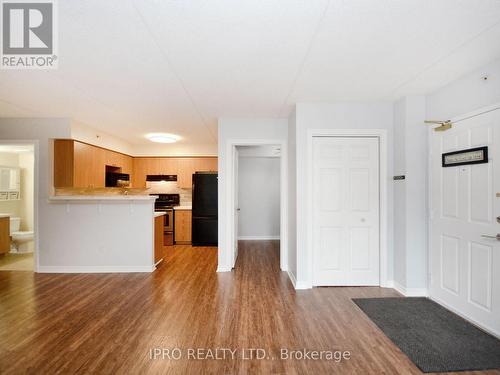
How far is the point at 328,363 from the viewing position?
190 cm

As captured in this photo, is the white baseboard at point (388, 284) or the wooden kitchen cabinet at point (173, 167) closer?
the white baseboard at point (388, 284)

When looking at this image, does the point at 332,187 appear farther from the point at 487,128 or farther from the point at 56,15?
the point at 56,15

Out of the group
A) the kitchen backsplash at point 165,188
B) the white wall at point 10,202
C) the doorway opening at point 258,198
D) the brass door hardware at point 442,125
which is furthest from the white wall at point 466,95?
the white wall at point 10,202

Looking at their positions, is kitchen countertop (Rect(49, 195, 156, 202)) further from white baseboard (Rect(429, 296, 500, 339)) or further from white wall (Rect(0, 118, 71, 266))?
white baseboard (Rect(429, 296, 500, 339))

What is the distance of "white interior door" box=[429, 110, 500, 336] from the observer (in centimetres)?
226

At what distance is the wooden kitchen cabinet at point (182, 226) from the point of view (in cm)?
595

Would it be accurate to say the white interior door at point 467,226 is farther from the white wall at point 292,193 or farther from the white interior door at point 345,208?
the white wall at point 292,193

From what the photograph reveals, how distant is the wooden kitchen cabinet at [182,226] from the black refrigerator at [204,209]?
0.94 feet

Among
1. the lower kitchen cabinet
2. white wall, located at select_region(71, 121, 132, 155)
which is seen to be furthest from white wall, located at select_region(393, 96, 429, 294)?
the lower kitchen cabinet

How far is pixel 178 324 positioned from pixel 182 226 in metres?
3.68

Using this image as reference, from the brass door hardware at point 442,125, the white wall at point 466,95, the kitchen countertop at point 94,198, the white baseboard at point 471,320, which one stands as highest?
the white wall at point 466,95

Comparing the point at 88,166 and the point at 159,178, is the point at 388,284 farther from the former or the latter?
the point at 159,178

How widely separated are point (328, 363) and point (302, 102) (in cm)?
294

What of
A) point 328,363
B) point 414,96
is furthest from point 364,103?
point 328,363
